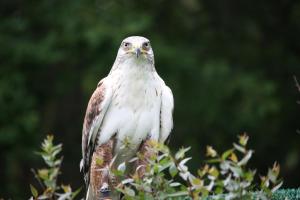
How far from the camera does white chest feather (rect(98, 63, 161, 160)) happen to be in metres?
6.48

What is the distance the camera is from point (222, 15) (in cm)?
1569

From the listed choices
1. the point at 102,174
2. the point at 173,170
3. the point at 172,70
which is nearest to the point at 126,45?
the point at 102,174

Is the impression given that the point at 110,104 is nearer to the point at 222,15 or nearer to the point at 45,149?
the point at 45,149

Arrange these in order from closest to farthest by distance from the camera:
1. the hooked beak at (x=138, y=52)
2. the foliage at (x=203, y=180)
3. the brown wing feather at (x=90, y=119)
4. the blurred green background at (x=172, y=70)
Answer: the foliage at (x=203, y=180), the hooked beak at (x=138, y=52), the brown wing feather at (x=90, y=119), the blurred green background at (x=172, y=70)

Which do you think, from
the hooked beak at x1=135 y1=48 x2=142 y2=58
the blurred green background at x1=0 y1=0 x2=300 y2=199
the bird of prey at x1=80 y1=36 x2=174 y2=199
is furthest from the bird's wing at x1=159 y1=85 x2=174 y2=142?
the blurred green background at x1=0 y1=0 x2=300 y2=199

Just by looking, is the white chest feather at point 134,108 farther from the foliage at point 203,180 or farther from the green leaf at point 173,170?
the green leaf at point 173,170

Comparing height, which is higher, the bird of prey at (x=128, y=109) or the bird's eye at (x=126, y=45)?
the bird's eye at (x=126, y=45)

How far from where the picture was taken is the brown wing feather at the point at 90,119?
257 inches

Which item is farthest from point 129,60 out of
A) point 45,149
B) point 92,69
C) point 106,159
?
point 92,69

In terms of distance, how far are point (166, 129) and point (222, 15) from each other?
9261 mm

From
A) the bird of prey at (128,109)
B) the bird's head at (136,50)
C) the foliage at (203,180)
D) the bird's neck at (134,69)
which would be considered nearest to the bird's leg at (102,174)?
the bird of prey at (128,109)

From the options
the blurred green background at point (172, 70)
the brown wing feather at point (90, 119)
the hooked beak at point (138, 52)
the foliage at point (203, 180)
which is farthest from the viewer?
the blurred green background at point (172, 70)

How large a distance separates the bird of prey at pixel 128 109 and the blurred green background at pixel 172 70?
21.8 ft

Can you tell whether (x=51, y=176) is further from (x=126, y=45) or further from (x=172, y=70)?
(x=172, y=70)
